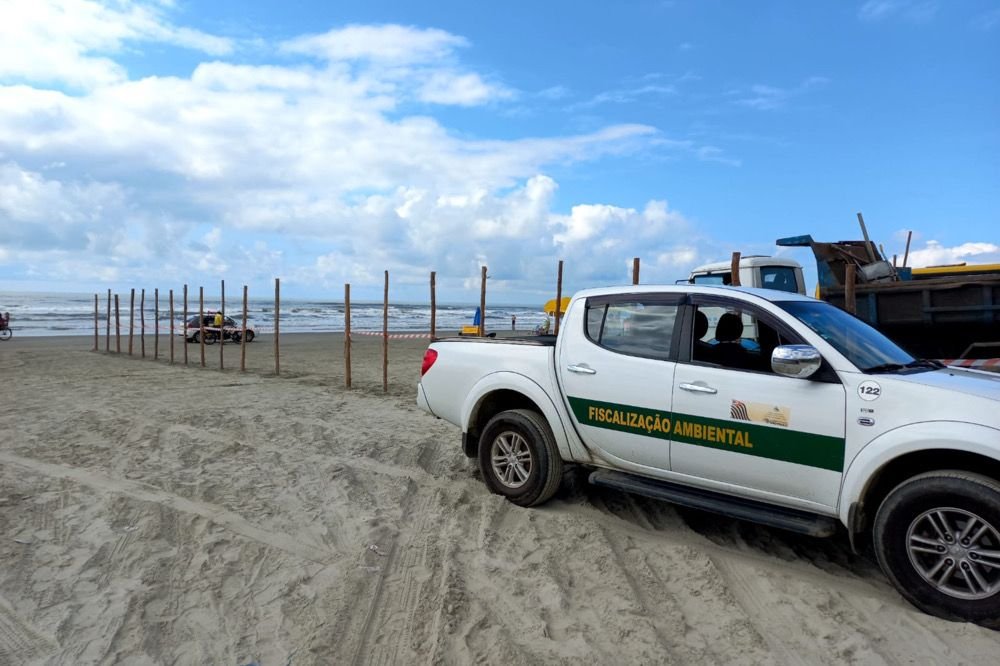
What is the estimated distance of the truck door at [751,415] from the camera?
379 centimetres

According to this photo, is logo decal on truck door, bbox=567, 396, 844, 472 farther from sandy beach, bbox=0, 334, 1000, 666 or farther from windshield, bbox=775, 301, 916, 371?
sandy beach, bbox=0, 334, 1000, 666

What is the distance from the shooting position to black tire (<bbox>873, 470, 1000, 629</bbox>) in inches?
130

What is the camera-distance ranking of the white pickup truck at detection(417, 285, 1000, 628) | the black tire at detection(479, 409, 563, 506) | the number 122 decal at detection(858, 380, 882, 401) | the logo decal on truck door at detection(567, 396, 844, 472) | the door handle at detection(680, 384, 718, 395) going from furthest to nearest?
the black tire at detection(479, 409, 563, 506) < the door handle at detection(680, 384, 718, 395) < the logo decal on truck door at detection(567, 396, 844, 472) < the number 122 decal at detection(858, 380, 882, 401) < the white pickup truck at detection(417, 285, 1000, 628)

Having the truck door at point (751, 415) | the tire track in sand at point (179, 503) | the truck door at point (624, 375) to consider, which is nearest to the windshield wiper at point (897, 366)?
the truck door at point (751, 415)

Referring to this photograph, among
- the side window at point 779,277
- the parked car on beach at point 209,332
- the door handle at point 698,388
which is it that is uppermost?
the side window at point 779,277

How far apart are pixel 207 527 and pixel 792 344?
4.13 metres

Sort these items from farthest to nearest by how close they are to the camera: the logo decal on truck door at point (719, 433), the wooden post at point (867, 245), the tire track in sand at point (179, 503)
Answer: the wooden post at point (867, 245) → the tire track in sand at point (179, 503) → the logo decal on truck door at point (719, 433)

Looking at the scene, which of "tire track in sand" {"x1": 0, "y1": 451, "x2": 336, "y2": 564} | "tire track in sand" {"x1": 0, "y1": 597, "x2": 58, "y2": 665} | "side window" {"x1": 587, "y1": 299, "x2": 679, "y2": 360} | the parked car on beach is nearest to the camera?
"tire track in sand" {"x1": 0, "y1": 597, "x2": 58, "y2": 665}

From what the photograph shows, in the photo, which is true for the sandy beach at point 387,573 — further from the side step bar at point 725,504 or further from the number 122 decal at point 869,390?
the number 122 decal at point 869,390

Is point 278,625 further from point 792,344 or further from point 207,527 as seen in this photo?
point 792,344

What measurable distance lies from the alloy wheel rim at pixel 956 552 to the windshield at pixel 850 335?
2.92ft

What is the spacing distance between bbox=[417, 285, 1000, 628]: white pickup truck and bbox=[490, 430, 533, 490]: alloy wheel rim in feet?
0.04

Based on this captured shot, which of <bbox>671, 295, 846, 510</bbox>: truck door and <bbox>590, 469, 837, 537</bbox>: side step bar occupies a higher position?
<bbox>671, 295, 846, 510</bbox>: truck door

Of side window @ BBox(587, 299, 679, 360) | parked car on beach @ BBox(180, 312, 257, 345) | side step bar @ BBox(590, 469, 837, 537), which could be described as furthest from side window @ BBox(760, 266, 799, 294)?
parked car on beach @ BBox(180, 312, 257, 345)
